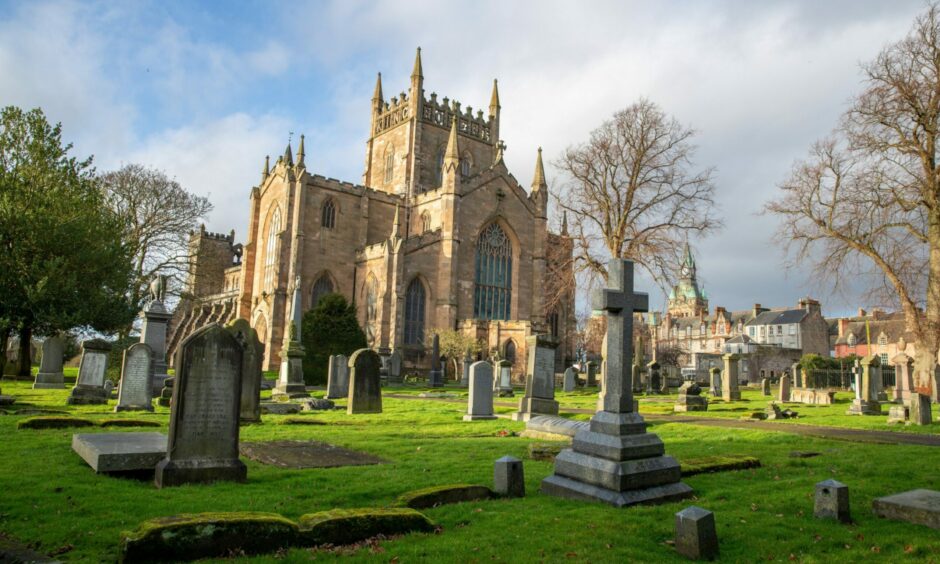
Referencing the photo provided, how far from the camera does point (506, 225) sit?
44906 millimetres

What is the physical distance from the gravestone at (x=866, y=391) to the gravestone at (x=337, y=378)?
15.2 meters

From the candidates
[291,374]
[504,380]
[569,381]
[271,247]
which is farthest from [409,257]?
[291,374]

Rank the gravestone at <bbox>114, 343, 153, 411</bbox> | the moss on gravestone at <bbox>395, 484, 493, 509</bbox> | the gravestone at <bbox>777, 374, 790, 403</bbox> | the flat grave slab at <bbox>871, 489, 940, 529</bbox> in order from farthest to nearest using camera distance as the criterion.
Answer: the gravestone at <bbox>777, 374, 790, 403</bbox>
the gravestone at <bbox>114, 343, 153, 411</bbox>
the moss on gravestone at <bbox>395, 484, 493, 509</bbox>
the flat grave slab at <bbox>871, 489, 940, 529</bbox>

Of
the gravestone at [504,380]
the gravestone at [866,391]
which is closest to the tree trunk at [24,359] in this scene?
the gravestone at [504,380]

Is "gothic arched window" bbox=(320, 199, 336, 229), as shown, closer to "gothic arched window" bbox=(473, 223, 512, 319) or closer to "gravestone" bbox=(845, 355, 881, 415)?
"gothic arched window" bbox=(473, 223, 512, 319)

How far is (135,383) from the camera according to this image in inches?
553

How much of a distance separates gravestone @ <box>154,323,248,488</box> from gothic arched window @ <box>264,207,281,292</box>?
36.1 meters

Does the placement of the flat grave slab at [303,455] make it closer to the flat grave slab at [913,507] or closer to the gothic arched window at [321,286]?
the flat grave slab at [913,507]

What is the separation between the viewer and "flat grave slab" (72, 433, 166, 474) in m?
6.39

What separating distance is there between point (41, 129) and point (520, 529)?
26849 mm

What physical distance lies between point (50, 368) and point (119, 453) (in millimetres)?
16196

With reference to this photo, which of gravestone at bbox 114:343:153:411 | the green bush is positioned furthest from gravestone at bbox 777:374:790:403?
gravestone at bbox 114:343:153:411

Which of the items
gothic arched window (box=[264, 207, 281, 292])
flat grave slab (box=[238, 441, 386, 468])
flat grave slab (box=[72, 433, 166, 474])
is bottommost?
flat grave slab (box=[238, 441, 386, 468])

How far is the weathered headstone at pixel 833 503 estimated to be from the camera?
5.57m
